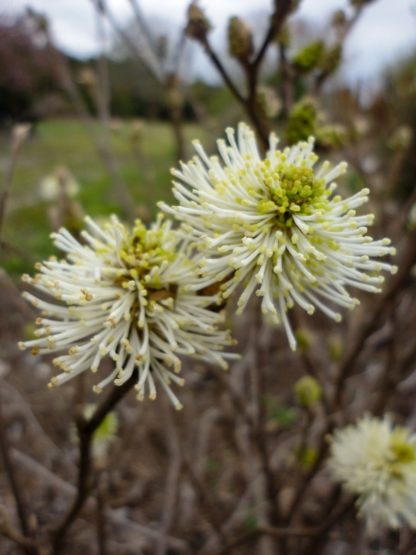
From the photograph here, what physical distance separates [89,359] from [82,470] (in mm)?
231

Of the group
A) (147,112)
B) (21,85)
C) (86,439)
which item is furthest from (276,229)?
(21,85)

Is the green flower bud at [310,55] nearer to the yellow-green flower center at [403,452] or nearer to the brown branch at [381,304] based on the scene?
the brown branch at [381,304]

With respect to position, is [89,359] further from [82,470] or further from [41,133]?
[41,133]

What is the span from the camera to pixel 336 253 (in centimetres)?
70

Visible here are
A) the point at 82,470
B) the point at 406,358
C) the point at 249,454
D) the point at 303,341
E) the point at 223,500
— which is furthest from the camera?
the point at 223,500

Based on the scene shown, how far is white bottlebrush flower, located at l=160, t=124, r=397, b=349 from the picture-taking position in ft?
2.23

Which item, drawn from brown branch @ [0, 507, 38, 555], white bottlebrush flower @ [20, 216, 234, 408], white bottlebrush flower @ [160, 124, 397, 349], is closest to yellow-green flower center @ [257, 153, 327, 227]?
white bottlebrush flower @ [160, 124, 397, 349]

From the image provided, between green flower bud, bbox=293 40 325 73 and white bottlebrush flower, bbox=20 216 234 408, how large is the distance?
2.11 feet

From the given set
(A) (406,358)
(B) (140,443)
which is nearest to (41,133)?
(B) (140,443)

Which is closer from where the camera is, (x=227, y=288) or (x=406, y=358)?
(x=227, y=288)

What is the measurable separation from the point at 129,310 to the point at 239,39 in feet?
1.84

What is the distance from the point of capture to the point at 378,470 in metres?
1.21

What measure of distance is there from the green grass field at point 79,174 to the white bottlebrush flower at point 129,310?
3.04ft

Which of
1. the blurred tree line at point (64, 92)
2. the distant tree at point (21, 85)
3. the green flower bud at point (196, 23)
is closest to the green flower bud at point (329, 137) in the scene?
the green flower bud at point (196, 23)
